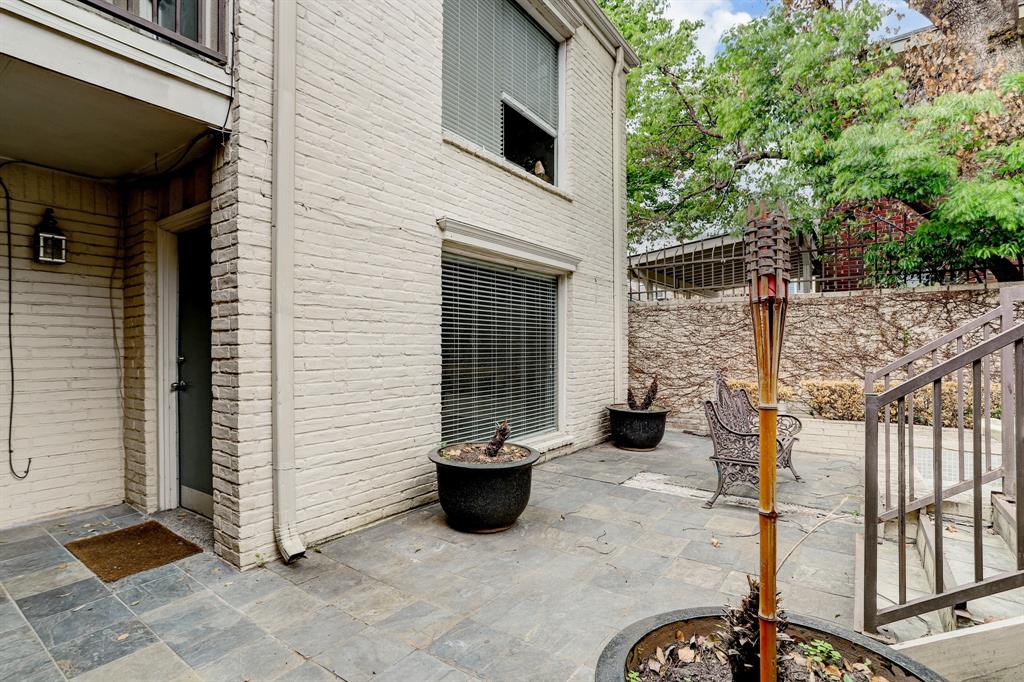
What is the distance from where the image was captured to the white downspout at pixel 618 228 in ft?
23.0

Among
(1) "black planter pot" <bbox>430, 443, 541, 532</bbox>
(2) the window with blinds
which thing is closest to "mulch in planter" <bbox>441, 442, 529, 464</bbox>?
(1) "black planter pot" <bbox>430, 443, 541, 532</bbox>

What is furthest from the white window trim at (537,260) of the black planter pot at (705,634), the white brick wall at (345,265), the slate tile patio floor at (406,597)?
the black planter pot at (705,634)

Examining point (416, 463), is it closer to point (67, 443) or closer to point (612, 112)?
point (67, 443)

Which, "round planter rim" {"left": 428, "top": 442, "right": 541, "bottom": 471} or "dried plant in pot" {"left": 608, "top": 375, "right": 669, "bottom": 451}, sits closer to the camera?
"round planter rim" {"left": 428, "top": 442, "right": 541, "bottom": 471}

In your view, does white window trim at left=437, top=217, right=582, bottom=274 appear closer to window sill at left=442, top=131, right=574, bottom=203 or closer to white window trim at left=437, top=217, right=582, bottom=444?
white window trim at left=437, top=217, right=582, bottom=444

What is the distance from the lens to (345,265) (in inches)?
134

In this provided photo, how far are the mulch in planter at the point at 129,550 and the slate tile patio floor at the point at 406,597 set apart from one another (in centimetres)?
8

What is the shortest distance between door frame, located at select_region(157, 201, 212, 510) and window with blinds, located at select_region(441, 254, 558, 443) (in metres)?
2.13

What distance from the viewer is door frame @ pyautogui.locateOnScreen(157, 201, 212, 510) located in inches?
150

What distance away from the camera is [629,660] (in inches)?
52.1

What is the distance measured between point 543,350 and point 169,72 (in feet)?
14.0

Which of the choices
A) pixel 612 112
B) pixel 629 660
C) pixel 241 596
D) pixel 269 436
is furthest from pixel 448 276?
pixel 612 112

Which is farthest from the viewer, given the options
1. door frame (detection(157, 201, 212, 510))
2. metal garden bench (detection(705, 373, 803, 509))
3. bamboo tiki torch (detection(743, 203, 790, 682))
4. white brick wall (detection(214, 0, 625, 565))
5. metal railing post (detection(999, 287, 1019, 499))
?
metal garden bench (detection(705, 373, 803, 509))

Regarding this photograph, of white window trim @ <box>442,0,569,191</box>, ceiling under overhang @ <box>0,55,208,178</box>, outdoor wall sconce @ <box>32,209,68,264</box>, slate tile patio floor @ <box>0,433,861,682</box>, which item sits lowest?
slate tile patio floor @ <box>0,433,861,682</box>
